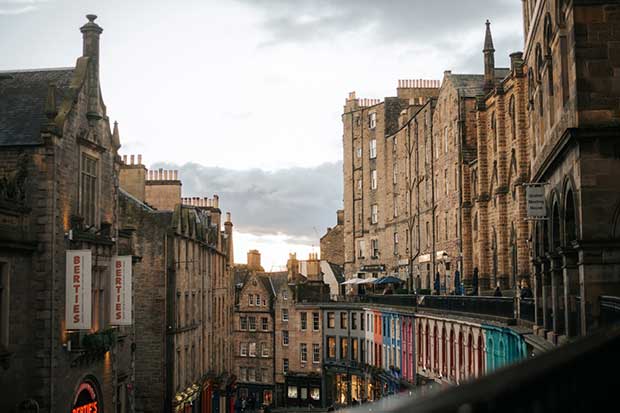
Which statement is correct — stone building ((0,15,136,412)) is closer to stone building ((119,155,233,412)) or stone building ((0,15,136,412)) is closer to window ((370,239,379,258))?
stone building ((119,155,233,412))

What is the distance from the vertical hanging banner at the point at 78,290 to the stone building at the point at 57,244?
0.09ft

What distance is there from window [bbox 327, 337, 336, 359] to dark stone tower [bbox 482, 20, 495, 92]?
34217 millimetres

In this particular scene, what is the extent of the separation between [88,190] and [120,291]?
11.6 feet

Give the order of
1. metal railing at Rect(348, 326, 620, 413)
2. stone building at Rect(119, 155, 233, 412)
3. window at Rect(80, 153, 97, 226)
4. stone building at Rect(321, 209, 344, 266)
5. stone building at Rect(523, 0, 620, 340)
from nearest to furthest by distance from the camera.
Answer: metal railing at Rect(348, 326, 620, 413), stone building at Rect(523, 0, 620, 340), window at Rect(80, 153, 97, 226), stone building at Rect(119, 155, 233, 412), stone building at Rect(321, 209, 344, 266)

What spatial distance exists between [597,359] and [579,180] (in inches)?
487

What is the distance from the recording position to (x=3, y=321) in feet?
66.7

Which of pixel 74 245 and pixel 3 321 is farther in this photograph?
pixel 74 245

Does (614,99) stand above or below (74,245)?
above

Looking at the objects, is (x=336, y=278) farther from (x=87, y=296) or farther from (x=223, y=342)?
(x=87, y=296)

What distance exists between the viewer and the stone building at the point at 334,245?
321 feet

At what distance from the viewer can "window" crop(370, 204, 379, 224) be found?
80562mm

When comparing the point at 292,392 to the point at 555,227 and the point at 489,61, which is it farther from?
the point at 555,227

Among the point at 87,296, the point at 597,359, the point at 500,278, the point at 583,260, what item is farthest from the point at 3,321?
the point at 500,278

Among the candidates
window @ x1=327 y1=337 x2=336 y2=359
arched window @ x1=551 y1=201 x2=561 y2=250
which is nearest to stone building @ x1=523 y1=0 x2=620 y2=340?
arched window @ x1=551 y1=201 x2=561 y2=250
